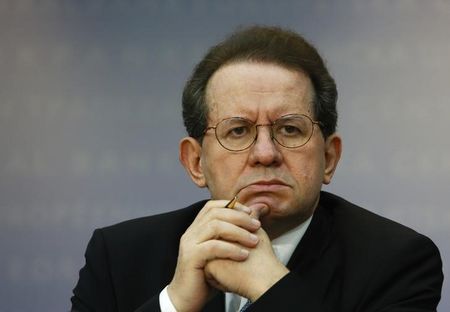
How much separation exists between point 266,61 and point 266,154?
358mm

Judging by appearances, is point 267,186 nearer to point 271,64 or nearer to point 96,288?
point 271,64

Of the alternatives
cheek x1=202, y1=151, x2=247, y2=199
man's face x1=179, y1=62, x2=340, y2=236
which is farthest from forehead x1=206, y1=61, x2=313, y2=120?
cheek x1=202, y1=151, x2=247, y2=199

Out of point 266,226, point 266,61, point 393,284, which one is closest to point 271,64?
point 266,61

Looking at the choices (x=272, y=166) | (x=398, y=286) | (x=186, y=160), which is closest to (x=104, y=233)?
(x=186, y=160)

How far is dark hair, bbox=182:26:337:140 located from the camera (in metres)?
3.03

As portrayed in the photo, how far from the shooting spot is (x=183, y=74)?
4.20 m

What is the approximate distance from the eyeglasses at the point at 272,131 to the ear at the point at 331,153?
0.18m

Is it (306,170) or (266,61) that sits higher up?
(266,61)

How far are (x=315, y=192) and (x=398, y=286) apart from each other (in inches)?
15.3

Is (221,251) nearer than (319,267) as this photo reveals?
Yes

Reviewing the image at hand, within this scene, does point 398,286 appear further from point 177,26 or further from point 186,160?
point 177,26

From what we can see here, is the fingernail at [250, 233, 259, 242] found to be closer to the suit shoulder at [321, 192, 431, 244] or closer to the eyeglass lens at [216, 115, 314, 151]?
the eyeglass lens at [216, 115, 314, 151]

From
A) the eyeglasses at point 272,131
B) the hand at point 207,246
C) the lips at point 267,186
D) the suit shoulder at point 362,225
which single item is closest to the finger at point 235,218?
the hand at point 207,246

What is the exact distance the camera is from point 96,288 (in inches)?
127
